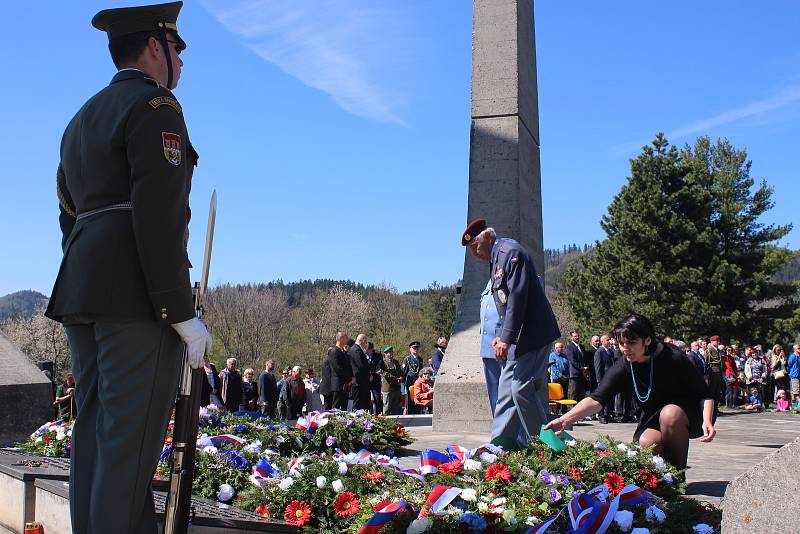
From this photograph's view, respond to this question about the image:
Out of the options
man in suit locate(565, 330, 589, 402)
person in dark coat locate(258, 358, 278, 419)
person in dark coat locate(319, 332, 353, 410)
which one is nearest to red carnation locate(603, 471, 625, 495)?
person in dark coat locate(319, 332, 353, 410)

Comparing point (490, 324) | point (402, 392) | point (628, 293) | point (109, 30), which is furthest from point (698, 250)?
point (109, 30)

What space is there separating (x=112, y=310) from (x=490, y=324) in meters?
3.83

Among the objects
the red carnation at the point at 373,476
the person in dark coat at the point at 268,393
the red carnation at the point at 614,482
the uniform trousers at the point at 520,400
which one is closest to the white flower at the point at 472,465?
the red carnation at the point at 373,476

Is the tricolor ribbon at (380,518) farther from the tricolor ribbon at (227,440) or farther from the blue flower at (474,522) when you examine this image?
the tricolor ribbon at (227,440)

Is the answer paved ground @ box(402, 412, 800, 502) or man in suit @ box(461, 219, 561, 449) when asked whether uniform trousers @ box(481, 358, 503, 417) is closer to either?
man in suit @ box(461, 219, 561, 449)

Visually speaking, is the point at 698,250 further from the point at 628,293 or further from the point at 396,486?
the point at 396,486

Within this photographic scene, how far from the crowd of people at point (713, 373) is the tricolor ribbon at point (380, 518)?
910 centimetres

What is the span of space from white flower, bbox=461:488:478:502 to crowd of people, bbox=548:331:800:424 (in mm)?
8794

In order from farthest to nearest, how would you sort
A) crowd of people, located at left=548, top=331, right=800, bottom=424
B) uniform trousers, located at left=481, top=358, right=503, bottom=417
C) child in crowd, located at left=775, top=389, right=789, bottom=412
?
child in crowd, located at left=775, top=389, right=789, bottom=412, crowd of people, located at left=548, top=331, right=800, bottom=424, uniform trousers, located at left=481, top=358, right=503, bottom=417

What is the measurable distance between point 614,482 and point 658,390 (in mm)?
1215

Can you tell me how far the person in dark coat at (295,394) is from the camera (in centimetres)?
1767

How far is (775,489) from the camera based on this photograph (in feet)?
5.80

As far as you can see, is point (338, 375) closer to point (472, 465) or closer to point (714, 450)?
point (714, 450)

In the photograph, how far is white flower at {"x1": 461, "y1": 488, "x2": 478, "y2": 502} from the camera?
3873 mm
